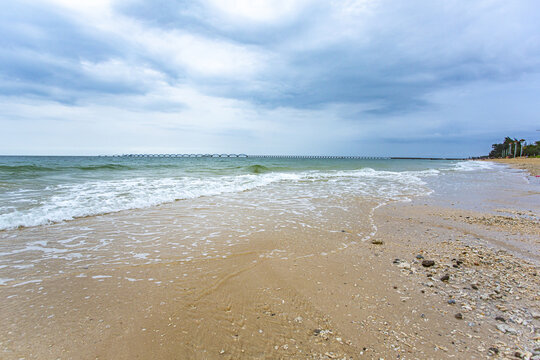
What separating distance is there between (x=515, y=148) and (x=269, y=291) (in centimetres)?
13846

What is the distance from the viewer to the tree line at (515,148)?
9509 centimetres

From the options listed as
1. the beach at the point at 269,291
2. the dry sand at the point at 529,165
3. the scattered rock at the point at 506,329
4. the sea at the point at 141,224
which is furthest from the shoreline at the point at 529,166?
the scattered rock at the point at 506,329

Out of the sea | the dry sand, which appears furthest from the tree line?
the sea

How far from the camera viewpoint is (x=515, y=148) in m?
98.2

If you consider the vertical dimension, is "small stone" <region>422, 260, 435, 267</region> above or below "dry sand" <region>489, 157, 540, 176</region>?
below

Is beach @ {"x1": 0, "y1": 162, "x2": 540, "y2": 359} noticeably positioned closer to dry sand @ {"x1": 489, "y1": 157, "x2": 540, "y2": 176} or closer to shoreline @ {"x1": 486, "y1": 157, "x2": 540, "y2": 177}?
shoreline @ {"x1": 486, "y1": 157, "x2": 540, "y2": 177}

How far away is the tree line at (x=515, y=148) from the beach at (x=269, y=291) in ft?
433

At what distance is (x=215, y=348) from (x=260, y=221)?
4449mm

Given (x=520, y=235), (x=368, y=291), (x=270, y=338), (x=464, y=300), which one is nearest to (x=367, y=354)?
(x=270, y=338)

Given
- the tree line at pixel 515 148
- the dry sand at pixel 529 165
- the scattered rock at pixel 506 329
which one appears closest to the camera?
the scattered rock at pixel 506 329

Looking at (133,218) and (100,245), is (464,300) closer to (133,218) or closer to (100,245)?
(100,245)

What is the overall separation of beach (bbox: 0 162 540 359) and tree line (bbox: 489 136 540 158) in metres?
132

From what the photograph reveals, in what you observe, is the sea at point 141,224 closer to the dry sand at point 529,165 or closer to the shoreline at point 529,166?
the shoreline at point 529,166

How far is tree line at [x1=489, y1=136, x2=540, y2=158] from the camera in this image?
95088mm
